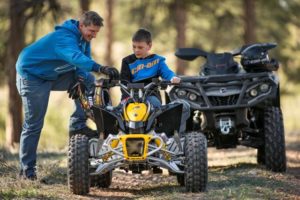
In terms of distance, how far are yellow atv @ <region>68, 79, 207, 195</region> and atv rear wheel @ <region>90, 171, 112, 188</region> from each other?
0.69 metres

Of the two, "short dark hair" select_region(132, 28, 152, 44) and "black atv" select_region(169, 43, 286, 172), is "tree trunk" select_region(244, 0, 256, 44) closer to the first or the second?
"black atv" select_region(169, 43, 286, 172)

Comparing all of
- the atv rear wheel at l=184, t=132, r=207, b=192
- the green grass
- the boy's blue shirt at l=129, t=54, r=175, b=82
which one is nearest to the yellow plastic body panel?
the atv rear wheel at l=184, t=132, r=207, b=192

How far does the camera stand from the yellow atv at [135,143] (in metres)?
7.55

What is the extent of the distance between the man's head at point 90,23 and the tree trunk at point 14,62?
24.7 ft

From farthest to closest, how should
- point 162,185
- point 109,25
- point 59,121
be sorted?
point 109,25 → point 59,121 → point 162,185

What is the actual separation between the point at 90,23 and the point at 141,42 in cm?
A: 63

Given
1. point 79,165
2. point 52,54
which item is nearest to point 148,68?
point 52,54

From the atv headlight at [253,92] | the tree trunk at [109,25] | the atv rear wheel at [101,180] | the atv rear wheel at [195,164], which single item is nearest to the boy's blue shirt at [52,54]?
the atv rear wheel at [101,180]

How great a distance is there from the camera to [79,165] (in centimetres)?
763

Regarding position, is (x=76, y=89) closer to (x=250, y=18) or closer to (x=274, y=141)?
(x=274, y=141)

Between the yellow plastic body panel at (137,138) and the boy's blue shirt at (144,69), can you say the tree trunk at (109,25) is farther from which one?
the yellow plastic body panel at (137,138)

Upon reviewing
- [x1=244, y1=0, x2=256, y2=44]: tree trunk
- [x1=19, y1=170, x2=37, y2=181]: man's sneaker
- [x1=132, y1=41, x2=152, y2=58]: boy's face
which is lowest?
[x1=19, y1=170, x2=37, y2=181]: man's sneaker

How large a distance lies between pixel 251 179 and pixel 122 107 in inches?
80.6

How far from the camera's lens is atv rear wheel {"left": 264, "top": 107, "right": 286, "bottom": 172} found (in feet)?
31.1
